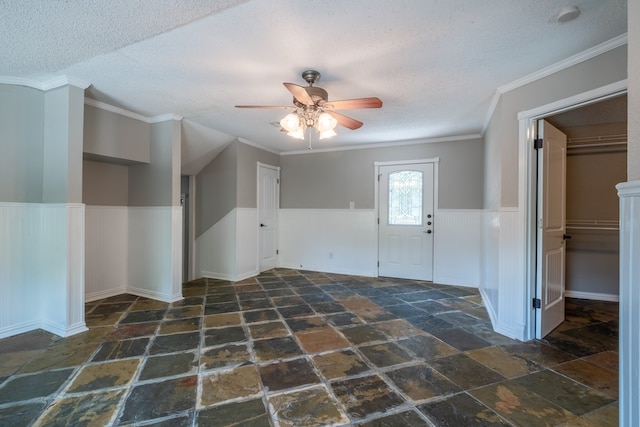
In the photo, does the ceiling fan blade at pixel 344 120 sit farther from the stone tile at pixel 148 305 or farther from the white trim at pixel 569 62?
the stone tile at pixel 148 305

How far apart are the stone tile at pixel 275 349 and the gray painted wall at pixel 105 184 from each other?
282cm

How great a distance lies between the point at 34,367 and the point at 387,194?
4.55m

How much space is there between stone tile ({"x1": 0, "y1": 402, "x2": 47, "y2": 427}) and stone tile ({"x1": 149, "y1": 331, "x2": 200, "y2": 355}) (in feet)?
2.36

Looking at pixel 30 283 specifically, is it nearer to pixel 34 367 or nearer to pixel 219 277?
pixel 34 367

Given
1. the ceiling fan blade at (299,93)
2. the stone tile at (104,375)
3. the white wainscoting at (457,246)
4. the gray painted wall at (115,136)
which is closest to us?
the stone tile at (104,375)

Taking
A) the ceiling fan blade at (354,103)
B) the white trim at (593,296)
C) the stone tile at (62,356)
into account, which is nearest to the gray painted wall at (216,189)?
the stone tile at (62,356)

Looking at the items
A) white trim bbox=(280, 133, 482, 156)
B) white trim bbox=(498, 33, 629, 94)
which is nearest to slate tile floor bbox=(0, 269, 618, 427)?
white trim bbox=(498, 33, 629, 94)

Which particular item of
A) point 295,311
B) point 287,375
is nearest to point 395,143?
point 295,311

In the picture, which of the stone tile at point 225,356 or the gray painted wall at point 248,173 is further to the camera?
the gray painted wall at point 248,173

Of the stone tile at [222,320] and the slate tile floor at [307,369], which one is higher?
the stone tile at [222,320]

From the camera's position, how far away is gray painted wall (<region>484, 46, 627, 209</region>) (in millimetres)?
2051

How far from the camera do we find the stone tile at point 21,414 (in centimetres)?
162

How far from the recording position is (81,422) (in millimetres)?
1630

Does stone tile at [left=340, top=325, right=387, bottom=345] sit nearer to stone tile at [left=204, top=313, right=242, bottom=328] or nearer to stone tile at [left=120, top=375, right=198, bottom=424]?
stone tile at [left=204, top=313, right=242, bottom=328]
